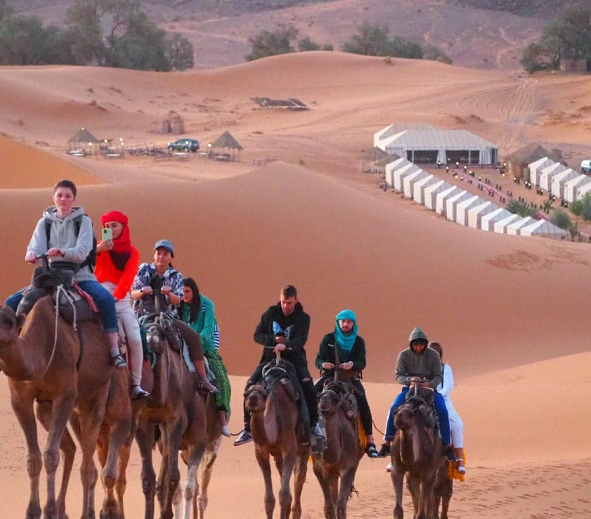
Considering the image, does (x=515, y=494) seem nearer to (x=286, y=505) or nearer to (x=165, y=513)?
(x=286, y=505)

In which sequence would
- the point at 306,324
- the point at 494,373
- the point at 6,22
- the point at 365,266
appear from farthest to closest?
the point at 6,22
the point at 365,266
the point at 494,373
the point at 306,324

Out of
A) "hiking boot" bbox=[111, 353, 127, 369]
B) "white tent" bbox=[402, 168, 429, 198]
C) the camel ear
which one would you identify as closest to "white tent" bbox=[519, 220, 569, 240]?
"white tent" bbox=[402, 168, 429, 198]

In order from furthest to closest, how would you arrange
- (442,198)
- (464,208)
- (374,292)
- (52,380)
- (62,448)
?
1. (442,198)
2. (464,208)
3. (374,292)
4. (62,448)
5. (52,380)

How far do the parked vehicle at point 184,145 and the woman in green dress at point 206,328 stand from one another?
54968 mm

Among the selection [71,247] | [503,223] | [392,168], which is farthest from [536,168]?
[71,247]

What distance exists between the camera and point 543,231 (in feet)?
156

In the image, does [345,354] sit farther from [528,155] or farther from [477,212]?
[528,155]

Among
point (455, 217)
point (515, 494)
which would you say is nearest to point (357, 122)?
point (455, 217)

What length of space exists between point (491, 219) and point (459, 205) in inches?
135

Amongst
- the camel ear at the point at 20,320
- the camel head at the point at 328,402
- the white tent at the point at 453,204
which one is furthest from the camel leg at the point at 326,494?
the white tent at the point at 453,204

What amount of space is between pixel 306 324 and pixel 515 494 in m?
4.41

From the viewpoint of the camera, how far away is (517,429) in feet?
76.6

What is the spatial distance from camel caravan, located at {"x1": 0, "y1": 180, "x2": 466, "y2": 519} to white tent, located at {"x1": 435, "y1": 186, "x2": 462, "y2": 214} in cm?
4071

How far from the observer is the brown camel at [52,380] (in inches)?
415
